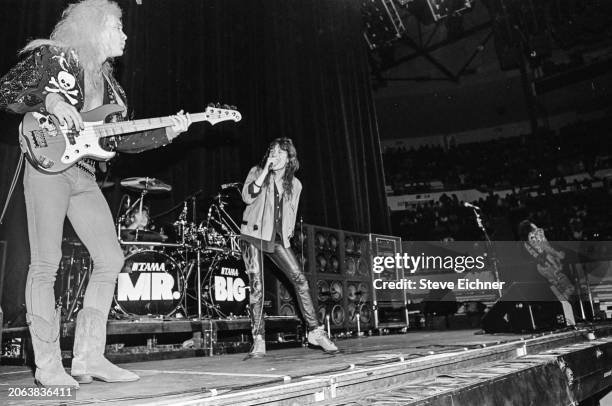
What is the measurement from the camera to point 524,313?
17.4ft

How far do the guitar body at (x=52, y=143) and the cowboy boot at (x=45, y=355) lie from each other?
1.84 feet

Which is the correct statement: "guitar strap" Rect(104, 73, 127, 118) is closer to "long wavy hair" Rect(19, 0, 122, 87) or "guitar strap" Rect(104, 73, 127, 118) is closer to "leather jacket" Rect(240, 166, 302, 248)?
"long wavy hair" Rect(19, 0, 122, 87)

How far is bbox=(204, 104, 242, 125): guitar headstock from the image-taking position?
2.96 metres

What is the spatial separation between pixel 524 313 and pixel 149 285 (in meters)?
3.76

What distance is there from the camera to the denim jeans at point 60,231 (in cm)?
191

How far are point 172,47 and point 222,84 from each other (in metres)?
0.76

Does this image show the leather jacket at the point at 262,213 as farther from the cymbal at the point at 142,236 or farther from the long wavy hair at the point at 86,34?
the cymbal at the point at 142,236

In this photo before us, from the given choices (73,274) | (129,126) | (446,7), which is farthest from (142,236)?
(446,7)

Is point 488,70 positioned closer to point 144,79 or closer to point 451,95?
point 451,95

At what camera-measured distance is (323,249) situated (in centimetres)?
672

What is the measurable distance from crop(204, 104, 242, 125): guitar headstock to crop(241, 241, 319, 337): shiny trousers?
88cm

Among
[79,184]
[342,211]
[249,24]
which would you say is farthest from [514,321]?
[249,24]

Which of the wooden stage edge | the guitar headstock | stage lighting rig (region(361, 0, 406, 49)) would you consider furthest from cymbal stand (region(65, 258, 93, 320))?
stage lighting rig (region(361, 0, 406, 49))

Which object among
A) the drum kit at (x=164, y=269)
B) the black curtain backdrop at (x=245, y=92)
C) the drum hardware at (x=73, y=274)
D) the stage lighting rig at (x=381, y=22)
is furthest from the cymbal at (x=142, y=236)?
the stage lighting rig at (x=381, y=22)
